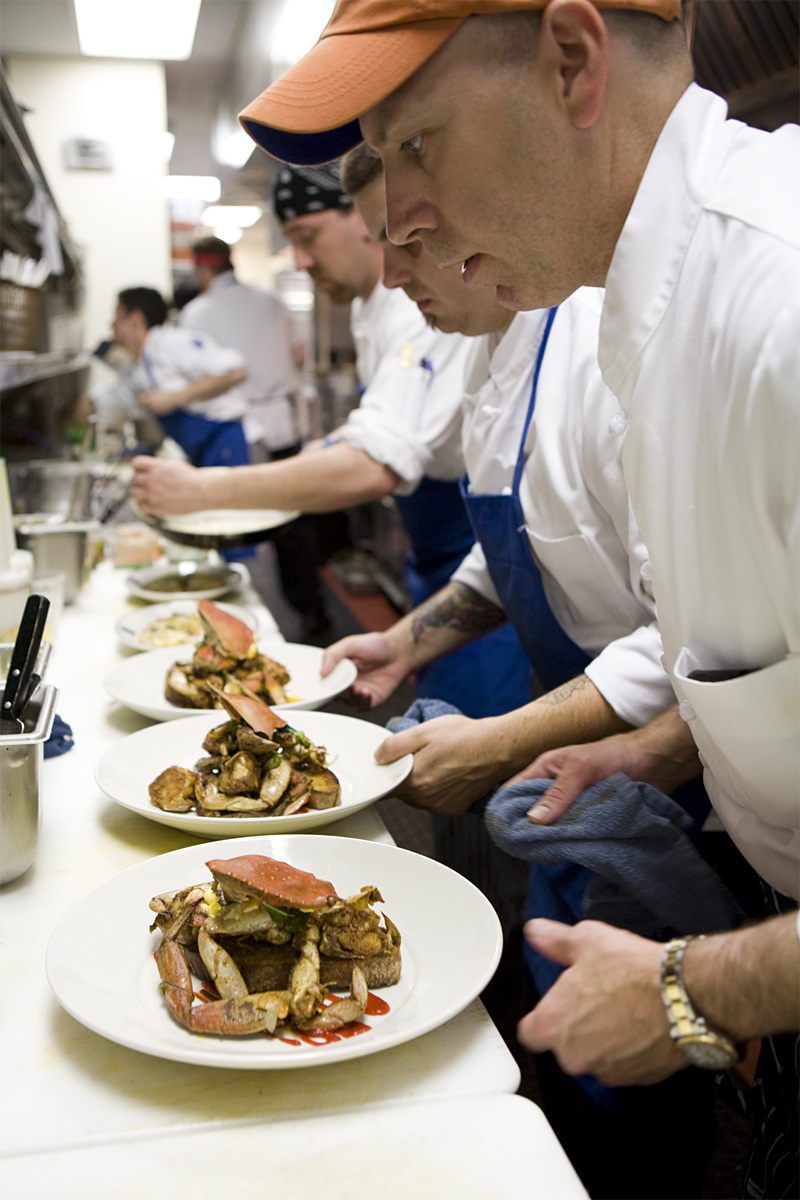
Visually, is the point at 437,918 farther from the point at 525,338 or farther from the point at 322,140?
the point at 525,338

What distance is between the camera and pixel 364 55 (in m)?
0.87

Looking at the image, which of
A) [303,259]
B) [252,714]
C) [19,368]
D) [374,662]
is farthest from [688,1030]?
[303,259]

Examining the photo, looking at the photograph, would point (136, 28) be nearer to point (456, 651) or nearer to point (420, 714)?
point (456, 651)

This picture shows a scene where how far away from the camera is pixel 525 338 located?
1.64 m

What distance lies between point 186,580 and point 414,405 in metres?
0.73

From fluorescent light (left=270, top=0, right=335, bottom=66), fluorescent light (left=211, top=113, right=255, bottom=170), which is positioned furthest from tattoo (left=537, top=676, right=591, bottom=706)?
fluorescent light (left=211, top=113, right=255, bottom=170)

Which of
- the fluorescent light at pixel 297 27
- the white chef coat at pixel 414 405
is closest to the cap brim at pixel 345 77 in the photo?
the white chef coat at pixel 414 405

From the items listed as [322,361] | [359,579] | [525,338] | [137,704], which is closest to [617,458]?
[525,338]

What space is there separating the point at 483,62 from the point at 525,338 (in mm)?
789

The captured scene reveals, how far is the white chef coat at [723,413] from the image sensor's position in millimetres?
765

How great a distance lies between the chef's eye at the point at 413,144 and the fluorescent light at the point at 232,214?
48.3 feet

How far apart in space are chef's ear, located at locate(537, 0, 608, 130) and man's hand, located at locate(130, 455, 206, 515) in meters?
1.61

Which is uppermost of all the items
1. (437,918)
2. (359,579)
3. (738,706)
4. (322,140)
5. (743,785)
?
(322,140)

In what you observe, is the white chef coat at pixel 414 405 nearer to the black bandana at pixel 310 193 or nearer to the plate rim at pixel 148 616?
the plate rim at pixel 148 616
